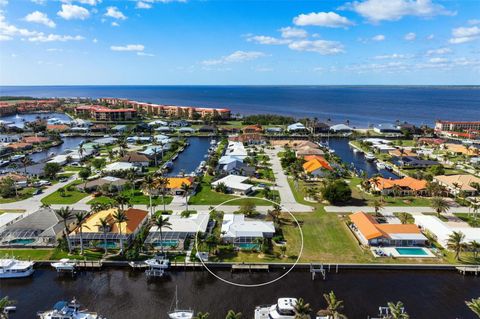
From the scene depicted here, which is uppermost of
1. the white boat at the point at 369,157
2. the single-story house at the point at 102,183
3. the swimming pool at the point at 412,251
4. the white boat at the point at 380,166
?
the white boat at the point at 369,157

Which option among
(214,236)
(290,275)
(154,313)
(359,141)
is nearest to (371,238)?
(290,275)

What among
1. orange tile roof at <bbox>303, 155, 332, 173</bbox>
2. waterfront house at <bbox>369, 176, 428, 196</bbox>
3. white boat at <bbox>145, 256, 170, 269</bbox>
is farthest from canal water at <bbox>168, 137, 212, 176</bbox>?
waterfront house at <bbox>369, 176, 428, 196</bbox>

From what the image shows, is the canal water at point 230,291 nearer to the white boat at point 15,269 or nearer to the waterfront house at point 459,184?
the white boat at point 15,269

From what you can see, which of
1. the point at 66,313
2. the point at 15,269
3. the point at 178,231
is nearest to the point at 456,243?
the point at 178,231

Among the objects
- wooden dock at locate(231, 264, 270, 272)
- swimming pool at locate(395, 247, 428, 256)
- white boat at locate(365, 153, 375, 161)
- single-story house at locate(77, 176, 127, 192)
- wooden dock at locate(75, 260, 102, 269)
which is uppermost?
white boat at locate(365, 153, 375, 161)

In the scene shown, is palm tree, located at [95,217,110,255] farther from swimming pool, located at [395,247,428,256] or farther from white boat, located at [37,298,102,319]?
swimming pool, located at [395,247,428,256]

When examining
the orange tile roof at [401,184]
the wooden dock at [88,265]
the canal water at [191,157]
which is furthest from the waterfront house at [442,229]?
the canal water at [191,157]

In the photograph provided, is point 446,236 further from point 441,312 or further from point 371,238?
point 441,312
